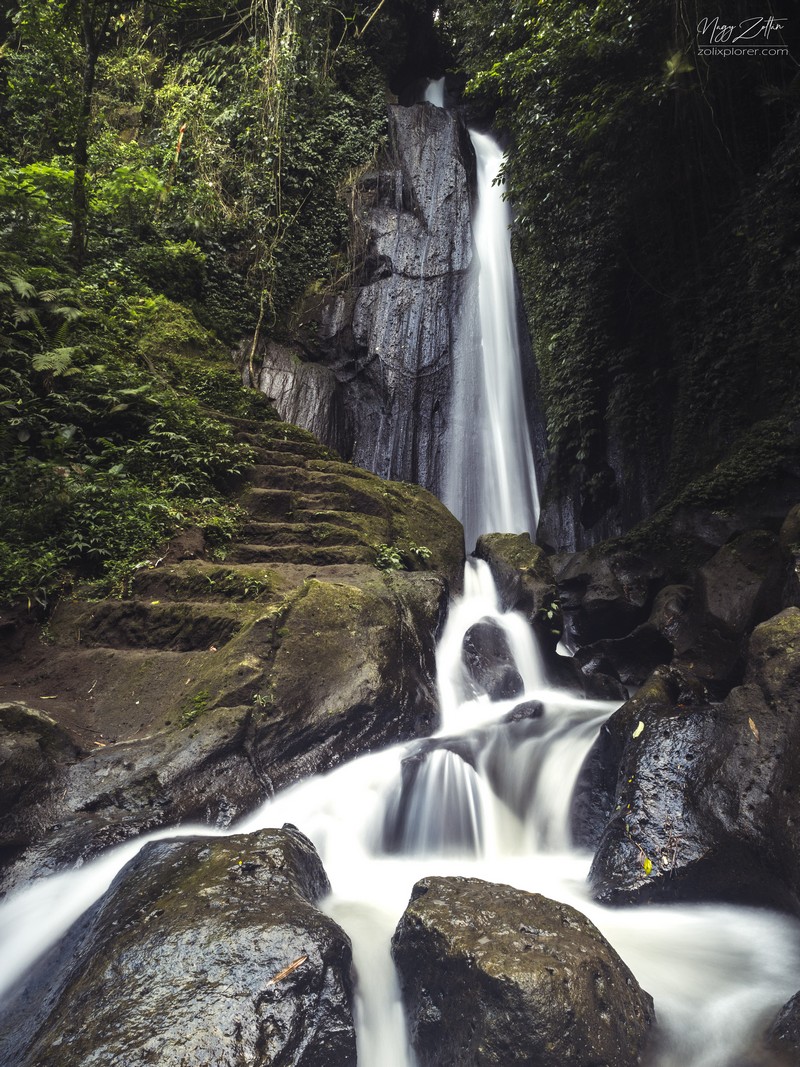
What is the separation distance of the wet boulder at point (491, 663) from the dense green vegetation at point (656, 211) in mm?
3912

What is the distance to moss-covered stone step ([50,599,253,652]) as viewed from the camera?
5.28 meters

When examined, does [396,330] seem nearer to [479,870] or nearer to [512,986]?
[479,870]

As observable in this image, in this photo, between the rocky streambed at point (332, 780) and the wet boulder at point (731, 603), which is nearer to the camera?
the rocky streambed at point (332, 780)

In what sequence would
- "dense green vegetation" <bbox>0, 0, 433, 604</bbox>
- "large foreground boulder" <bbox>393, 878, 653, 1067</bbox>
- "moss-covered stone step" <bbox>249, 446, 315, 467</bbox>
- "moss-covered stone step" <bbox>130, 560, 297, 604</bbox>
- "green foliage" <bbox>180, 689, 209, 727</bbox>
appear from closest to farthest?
"large foreground boulder" <bbox>393, 878, 653, 1067</bbox>, "green foliage" <bbox>180, 689, 209, 727</bbox>, "moss-covered stone step" <bbox>130, 560, 297, 604</bbox>, "dense green vegetation" <bbox>0, 0, 433, 604</bbox>, "moss-covered stone step" <bbox>249, 446, 315, 467</bbox>

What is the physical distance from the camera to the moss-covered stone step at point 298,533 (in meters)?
6.76

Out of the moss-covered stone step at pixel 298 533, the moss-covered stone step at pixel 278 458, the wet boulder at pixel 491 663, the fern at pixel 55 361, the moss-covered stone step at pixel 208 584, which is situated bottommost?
the wet boulder at pixel 491 663

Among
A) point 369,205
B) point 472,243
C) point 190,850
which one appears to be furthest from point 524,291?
point 190,850

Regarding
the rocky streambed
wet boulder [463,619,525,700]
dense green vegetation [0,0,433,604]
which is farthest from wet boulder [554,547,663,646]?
dense green vegetation [0,0,433,604]

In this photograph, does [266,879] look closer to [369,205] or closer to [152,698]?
[152,698]

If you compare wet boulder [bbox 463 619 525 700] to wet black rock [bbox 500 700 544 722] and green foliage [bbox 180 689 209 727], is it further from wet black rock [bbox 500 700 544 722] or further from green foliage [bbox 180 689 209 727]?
green foliage [bbox 180 689 209 727]

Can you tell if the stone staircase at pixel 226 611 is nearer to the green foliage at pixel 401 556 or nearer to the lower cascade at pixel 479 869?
the green foliage at pixel 401 556

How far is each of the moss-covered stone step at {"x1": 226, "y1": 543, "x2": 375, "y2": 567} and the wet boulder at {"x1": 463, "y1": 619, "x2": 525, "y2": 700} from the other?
1599 mm

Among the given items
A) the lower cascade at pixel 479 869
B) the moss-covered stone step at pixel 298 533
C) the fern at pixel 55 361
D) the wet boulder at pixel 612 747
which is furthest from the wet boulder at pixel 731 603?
the fern at pixel 55 361

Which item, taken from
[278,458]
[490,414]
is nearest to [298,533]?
[278,458]
